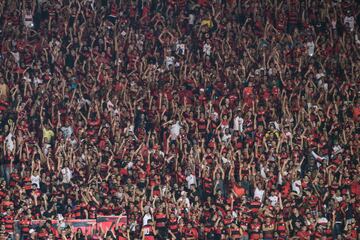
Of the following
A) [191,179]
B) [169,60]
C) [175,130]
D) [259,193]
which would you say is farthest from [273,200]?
[169,60]

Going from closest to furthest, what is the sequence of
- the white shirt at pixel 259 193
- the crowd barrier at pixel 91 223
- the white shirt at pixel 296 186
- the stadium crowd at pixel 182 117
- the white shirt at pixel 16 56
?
the crowd barrier at pixel 91 223 → the stadium crowd at pixel 182 117 → the white shirt at pixel 259 193 → the white shirt at pixel 296 186 → the white shirt at pixel 16 56

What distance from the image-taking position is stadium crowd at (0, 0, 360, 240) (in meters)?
37.0

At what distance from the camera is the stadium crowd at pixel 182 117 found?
3700 cm

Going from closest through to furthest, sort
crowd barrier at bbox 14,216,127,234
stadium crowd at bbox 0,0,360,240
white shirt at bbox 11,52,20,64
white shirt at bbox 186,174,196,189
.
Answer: crowd barrier at bbox 14,216,127,234
stadium crowd at bbox 0,0,360,240
white shirt at bbox 186,174,196,189
white shirt at bbox 11,52,20,64

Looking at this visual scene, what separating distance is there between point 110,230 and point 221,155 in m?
4.09

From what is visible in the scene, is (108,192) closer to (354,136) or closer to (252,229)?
(252,229)

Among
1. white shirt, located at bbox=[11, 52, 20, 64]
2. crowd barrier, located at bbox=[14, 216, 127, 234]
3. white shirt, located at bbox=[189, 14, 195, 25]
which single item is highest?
white shirt, located at bbox=[189, 14, 195, 25]

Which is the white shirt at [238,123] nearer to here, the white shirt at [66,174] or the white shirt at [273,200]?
the white shirt at [273,200]

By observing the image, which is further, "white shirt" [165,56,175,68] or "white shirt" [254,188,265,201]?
"white shirt" [165,56,175,68]

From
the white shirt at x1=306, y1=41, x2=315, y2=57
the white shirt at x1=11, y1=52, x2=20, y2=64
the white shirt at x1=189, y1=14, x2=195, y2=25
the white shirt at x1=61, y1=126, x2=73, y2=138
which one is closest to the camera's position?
the white shirt at x1=61, y1=126, x2=73, y2=138

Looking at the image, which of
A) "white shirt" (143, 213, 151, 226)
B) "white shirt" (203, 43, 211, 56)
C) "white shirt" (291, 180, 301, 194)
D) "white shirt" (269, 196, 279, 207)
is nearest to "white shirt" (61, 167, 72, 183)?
"white shirt" (143, 213, 151, 226)

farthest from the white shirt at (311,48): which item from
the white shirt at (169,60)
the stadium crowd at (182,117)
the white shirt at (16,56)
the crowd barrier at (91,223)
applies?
the crowd barrier at (91,223)

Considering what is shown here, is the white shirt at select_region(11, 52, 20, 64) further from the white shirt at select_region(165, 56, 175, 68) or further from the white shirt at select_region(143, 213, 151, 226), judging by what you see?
the white shirt at select_region(143, 213, 151, 226)

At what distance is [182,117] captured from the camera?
40031 mm
